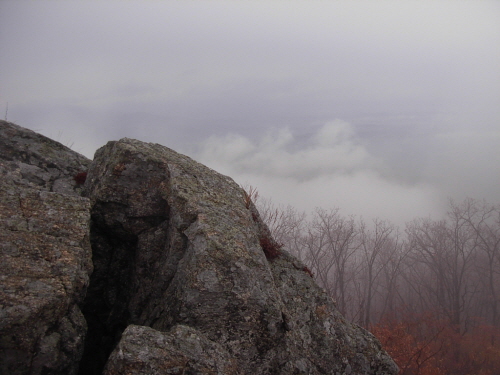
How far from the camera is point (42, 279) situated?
15.1 ft

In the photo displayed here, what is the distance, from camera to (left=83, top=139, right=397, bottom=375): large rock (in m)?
4.93

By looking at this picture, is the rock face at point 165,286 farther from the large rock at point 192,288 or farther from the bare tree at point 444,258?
the bare tree at point 444,258

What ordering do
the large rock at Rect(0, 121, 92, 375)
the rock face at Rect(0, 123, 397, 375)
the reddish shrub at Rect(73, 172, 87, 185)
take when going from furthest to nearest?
the reddish shrub at Rect(73, 172, 87, 185), the rock face at Rect(0, 123, 397, 375), the large rock at Rect(0, 121, 92, 375)

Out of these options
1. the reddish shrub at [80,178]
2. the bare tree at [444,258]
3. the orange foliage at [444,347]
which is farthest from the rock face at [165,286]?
the bare tree at [444,258]

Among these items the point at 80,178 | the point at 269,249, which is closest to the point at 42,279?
the point at 80,178

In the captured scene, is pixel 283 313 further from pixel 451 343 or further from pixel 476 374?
pixel 451 343

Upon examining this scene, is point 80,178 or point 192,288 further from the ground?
point 80,178

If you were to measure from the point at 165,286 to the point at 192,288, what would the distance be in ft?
3.18

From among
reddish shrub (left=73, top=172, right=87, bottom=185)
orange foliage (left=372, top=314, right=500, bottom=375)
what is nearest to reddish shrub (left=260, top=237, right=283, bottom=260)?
reddish shrub (left=73, top=172, right=87, bottom=185)

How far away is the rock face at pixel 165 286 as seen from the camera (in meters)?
4.48

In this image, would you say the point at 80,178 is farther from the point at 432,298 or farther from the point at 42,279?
the point at 432,298

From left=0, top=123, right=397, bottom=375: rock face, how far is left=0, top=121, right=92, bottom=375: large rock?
0.06ft

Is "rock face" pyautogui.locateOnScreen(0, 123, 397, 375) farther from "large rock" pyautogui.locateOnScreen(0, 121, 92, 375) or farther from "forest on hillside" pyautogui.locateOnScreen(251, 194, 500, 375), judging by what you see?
"forest on hillside" pyautogui.locateOnScreen(251, 194, 500, 375)

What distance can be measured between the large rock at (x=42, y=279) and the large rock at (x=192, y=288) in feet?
3.12
